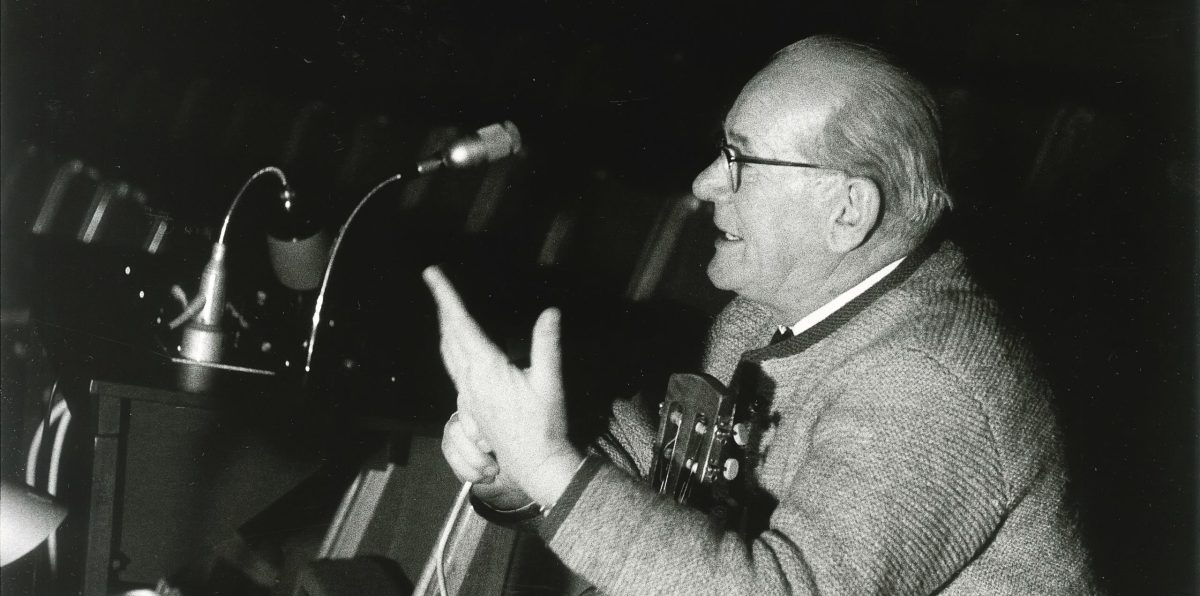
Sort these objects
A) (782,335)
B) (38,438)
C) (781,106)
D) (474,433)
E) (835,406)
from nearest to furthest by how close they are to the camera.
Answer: (835,406)
(474,433)
(781,106)
(782,335)
(38,438)

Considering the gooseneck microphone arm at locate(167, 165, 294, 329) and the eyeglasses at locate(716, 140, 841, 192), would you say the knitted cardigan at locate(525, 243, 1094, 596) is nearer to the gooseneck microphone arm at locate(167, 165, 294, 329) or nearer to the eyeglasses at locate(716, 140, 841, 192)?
the eyeglasses at locate(716, 140, 841, 192)

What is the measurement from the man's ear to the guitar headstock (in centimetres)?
34

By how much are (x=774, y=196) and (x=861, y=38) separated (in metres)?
1.88

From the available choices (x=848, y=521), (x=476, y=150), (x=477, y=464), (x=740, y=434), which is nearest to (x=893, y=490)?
(x=848, y=521)

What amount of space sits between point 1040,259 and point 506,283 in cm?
217

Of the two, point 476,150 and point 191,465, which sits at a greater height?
point 476,150

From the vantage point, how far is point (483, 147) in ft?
6.61

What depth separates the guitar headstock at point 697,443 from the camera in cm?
122

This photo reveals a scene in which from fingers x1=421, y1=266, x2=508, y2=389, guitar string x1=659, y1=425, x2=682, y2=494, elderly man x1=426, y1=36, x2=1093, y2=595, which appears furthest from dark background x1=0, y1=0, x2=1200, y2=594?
fingers x1=421, y1=266, x2=508, y2=389

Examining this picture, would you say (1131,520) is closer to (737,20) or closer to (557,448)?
(557,448)

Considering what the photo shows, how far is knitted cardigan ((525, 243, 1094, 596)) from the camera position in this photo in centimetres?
98

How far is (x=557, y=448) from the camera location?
41.2 inches

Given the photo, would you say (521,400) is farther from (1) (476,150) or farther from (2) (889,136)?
(1) (476,150)

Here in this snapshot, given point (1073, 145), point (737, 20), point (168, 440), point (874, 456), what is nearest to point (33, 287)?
point (168, 440)
